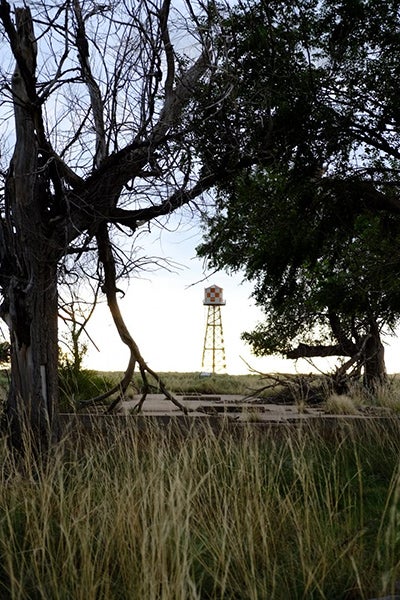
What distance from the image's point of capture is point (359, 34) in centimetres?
1016

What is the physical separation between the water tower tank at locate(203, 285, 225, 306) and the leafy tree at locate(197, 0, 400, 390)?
21865mm

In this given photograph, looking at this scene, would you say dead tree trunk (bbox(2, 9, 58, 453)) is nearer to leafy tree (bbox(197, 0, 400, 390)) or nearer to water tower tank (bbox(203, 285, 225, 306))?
leafy tree (bbox(197, 0, 400, 390))

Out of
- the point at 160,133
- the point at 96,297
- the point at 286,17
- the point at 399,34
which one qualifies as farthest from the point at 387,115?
the point at 96,297

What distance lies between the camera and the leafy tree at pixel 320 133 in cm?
862

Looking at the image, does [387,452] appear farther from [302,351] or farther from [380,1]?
[302,351]

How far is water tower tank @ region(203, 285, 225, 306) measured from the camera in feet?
113

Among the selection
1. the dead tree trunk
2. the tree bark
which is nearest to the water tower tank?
the tree bark

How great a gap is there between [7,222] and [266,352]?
1129 cm

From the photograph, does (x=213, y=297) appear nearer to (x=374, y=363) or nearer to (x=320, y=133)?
(x=374, y=363)

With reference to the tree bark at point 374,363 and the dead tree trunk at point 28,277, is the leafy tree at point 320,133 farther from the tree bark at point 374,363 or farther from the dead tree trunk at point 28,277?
the tree bark at point 374,363

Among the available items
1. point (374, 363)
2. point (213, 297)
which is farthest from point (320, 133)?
point (213, 297)

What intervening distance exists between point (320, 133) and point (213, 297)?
25.0 metres

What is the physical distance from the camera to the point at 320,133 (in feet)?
31.5

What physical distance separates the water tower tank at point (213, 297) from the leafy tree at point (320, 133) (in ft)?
71.7
